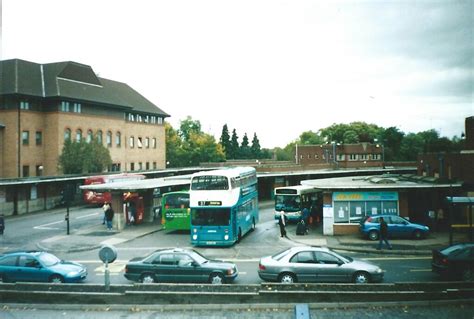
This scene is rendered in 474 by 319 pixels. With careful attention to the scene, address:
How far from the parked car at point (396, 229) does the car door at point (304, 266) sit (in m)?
10.3

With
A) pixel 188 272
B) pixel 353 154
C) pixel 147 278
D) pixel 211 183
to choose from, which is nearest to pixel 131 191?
pixel 211 183

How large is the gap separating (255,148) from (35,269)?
115 meters

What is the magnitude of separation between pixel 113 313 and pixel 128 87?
228 ft

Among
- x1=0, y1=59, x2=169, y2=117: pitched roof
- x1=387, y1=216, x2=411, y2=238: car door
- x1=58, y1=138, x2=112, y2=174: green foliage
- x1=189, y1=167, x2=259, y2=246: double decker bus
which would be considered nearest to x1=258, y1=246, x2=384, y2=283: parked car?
x1=189, y1=167, x2=259, y2=246: double decker bus

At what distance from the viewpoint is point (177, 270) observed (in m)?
16.9

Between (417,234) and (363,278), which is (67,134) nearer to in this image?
(417,234)

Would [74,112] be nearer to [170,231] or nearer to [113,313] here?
[170,231]

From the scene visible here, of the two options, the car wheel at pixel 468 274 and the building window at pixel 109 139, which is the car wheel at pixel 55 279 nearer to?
the car wheel at pixel 468 274

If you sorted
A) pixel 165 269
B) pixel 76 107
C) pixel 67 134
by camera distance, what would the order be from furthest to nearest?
pixel 76 107 < pixel 67 134 < pixel 165 269

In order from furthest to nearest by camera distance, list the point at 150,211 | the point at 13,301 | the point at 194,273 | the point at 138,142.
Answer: the point at 138,142 < the point at 150,211 < the point at 194,273 < the point at 13,301

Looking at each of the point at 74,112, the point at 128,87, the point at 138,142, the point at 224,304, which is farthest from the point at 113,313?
the point at 128,87

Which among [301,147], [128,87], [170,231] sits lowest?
[170,231]

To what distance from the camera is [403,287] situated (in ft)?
47.3

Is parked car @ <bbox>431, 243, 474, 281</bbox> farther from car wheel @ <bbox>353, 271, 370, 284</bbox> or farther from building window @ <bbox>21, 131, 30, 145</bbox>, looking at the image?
building window @ <bbox>21, 131, 30, 145</bbox>
